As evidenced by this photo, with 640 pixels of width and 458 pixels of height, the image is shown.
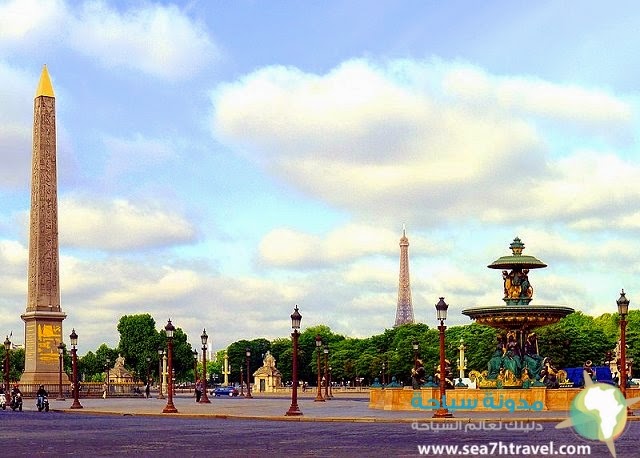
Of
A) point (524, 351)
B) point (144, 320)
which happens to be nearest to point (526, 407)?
point (524, 351)

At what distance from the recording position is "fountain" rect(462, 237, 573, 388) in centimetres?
4438

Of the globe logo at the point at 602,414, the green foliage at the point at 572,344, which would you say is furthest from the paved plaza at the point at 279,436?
the green foliage at the point at 572,344

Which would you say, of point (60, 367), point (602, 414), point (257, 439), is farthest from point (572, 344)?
point (257, 439)

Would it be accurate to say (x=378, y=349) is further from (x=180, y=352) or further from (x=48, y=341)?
(x=48, y=341)

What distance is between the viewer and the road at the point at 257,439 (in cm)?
2217

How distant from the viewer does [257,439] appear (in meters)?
26.7

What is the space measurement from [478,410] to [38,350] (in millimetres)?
47689

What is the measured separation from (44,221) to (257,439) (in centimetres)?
5187

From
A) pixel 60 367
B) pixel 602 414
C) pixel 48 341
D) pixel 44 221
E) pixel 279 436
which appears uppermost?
pixel 44 221

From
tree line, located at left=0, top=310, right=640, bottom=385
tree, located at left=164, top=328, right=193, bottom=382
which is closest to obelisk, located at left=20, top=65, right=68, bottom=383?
tree line, located at left=0, top=310, right=640, bottom=385

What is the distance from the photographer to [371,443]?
968 inches

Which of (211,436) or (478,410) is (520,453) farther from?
(478,410)

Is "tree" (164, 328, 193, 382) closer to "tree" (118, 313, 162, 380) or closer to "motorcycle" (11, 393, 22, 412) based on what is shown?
"tree" (118, 313, 162, 380)

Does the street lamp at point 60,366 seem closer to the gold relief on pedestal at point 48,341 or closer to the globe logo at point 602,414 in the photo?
the gold relief on pedestal at point 48,341
